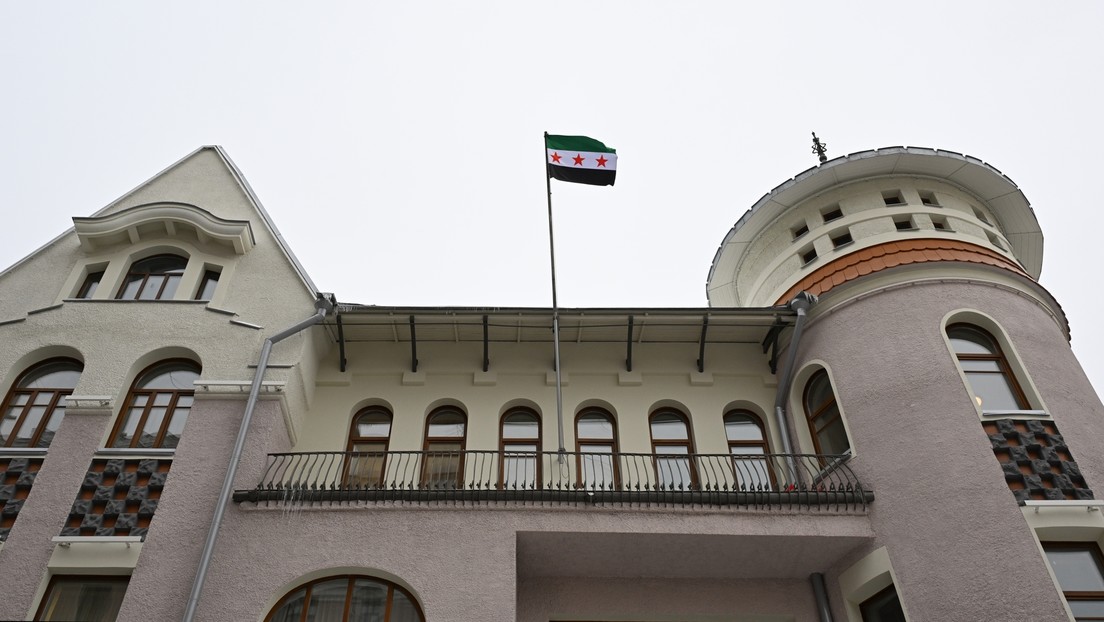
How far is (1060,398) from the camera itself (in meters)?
13.2

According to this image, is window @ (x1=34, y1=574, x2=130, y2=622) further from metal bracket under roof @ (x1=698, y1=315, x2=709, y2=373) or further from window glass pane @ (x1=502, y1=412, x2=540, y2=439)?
metal bracket under roof @ (x1=698, y1=315, x2=709, y2=373)

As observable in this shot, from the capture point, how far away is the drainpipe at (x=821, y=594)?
13117mm

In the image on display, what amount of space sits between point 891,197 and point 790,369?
4.56m

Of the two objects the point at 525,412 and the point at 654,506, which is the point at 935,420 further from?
the point at 525,412

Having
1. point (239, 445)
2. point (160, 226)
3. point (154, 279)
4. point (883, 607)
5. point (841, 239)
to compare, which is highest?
point (160, 226)

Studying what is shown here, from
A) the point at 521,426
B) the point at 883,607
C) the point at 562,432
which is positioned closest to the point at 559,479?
the point at 562,432

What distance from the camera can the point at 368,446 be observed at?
50.4 ft

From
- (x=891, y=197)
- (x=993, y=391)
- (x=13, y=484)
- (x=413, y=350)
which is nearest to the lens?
(x=13, y=484)

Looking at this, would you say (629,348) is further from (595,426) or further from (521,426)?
(521,426)

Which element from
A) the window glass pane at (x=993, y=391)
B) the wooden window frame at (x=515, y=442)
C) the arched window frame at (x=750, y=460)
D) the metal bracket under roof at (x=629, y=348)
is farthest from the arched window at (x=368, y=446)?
the window glass pane at (x=993, y=391)

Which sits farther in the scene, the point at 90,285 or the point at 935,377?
the point at 90,285

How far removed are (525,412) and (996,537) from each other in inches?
322

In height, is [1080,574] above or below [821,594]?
below

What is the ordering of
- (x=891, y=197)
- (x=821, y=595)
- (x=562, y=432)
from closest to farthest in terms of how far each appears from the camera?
1. (x=821, y=595)
2. (x=562, y=432)
3. (x=891, y=197)
